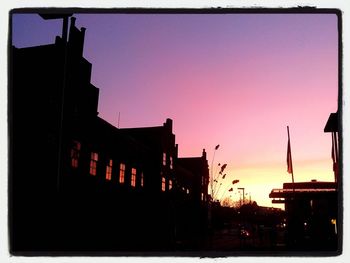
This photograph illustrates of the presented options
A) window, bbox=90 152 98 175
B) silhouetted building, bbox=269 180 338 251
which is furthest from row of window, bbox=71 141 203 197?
silhouetted building, bbox=269 180 338 251

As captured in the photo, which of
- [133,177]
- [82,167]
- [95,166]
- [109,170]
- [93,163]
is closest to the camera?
[82,167]

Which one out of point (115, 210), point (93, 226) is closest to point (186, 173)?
point (115, 210)

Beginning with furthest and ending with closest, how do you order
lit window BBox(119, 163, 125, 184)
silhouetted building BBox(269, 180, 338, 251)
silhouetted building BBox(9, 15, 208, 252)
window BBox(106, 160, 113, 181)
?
lit window BBox(119, 163, 125, 184), window BBox(106, 160, 113, 181), silhouetted building BBox(269, 180, 338, 251), silhouetted building BBox(9, 15, 208, 252)

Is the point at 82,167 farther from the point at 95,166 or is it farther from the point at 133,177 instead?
the point at 133,177

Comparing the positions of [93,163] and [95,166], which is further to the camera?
[95,166]

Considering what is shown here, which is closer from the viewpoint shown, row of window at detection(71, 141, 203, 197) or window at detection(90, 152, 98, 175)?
row of window at detection(71, 141, 203, 197)

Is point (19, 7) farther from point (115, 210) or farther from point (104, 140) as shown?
point (115, 210)

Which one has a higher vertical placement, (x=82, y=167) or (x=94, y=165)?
(x=94, y=165)

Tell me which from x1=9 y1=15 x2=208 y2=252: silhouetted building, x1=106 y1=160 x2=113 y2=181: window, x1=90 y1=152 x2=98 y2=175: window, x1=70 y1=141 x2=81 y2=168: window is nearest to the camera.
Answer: x1=9 y1=15 x2=208 y2=252: silhouetted building

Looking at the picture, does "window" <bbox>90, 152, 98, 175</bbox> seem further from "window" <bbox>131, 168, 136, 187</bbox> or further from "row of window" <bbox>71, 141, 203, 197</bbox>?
"window" <bbox>131, 168, 136, 187</bbox>

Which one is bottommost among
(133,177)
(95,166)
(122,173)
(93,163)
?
(133,177)

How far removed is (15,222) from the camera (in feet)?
8.30

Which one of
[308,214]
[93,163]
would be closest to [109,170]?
[93,163]

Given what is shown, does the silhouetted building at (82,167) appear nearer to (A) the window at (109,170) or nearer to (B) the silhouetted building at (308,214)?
(A) the window at (109,170)
